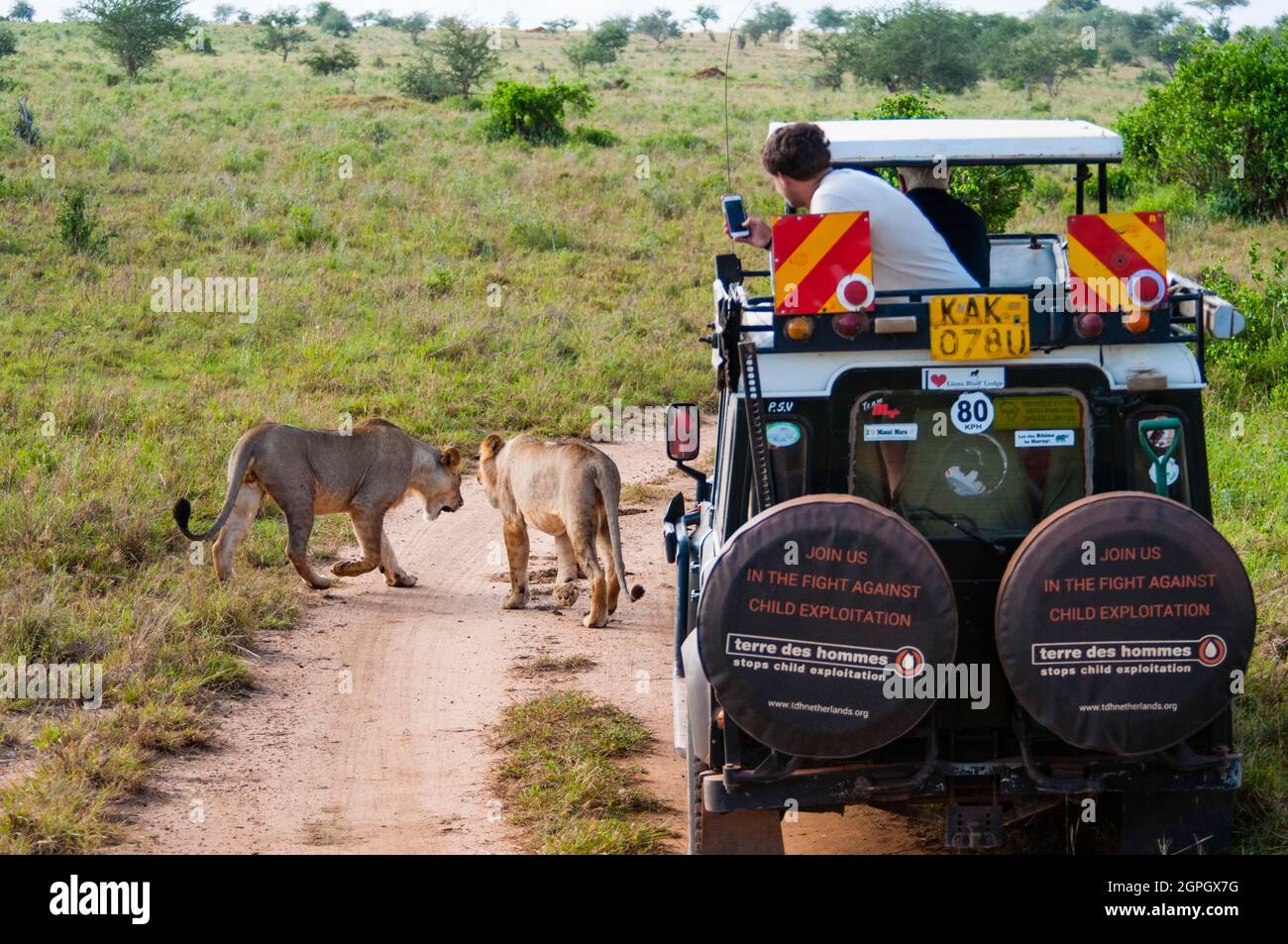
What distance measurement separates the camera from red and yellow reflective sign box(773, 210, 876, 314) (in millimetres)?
3932

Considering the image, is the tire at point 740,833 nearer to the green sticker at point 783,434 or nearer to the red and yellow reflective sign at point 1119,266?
the green sticker at point 783,434

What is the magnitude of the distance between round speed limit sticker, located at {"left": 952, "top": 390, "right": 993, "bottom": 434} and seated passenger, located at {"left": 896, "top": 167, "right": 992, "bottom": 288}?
183 centimetres

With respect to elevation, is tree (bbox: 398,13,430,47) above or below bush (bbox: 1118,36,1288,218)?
above

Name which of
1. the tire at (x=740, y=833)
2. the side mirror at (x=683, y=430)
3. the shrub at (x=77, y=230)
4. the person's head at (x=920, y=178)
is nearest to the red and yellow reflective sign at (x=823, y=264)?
the side mirror at (x=683, y=430)

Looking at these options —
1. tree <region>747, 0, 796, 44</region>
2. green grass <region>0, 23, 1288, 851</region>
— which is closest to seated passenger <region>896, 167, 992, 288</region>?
green grass <region>0, 23, 1288, 851</region>

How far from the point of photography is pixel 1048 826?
190 inches

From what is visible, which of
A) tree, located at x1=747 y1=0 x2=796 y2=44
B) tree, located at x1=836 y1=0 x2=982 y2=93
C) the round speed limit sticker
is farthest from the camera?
tree, located at x1=747 y1=0 x2=796 y2=44

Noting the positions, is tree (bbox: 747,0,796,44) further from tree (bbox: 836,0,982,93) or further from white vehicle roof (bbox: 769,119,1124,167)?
white vehicle roof (bbox: 769,119,1124,167)

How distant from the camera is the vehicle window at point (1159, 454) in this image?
4043mm

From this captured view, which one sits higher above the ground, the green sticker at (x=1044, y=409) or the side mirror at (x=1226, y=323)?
the side mirror at (x=1226, y=323)

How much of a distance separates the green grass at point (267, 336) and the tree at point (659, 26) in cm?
3717

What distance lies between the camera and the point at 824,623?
11.9ft

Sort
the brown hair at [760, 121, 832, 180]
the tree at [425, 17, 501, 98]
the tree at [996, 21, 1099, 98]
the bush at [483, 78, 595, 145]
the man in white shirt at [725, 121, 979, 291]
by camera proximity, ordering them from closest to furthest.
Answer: the man in white shirt at [725, 121, 979, 291], the brown hair at [760, 121, 832, 180], the bush at [483, 78, 595, 145], the tree at [425, 17, 501, 98], the tree at [996, 21, 1099, 98]
